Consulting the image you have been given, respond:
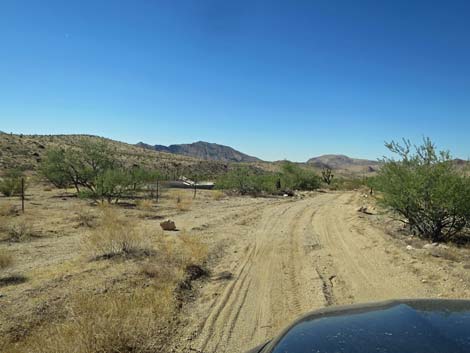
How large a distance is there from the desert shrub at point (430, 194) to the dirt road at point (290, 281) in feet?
5.74

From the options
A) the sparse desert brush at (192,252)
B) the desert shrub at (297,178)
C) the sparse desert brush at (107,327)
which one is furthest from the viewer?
the desert shrub at (297,178)

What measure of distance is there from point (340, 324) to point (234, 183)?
41002 millimetres

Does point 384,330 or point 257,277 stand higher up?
point 384,330

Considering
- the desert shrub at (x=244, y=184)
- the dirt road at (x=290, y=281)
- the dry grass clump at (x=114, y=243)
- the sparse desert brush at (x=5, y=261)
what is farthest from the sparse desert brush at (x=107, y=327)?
the desert shrub at (x=244, y=184)

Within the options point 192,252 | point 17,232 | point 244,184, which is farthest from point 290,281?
point 244,184

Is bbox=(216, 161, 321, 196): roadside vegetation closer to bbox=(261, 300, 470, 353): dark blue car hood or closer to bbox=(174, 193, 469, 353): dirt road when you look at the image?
bbox=(174, 193, 469, 353): dirt road

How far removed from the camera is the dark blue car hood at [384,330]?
3.10 metres

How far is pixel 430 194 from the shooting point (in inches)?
590

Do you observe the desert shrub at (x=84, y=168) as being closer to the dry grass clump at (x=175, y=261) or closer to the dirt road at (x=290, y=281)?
the dirt road at (x=290, y=281)

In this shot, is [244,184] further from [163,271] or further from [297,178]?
[163,271]

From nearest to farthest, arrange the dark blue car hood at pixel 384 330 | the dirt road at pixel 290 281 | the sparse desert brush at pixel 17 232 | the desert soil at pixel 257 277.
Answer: the dark blue car hood at pixel 384 330
the dirt road at pixel 290 281
the desert soil at pixel 257 277
the sparse desert brush at pixel 17 232

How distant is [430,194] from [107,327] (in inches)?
532

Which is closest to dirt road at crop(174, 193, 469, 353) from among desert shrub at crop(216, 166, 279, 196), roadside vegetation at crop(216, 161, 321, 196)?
desert shrub at crop(216, 166, 279, 196)

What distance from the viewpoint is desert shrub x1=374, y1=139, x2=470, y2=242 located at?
14281mm
